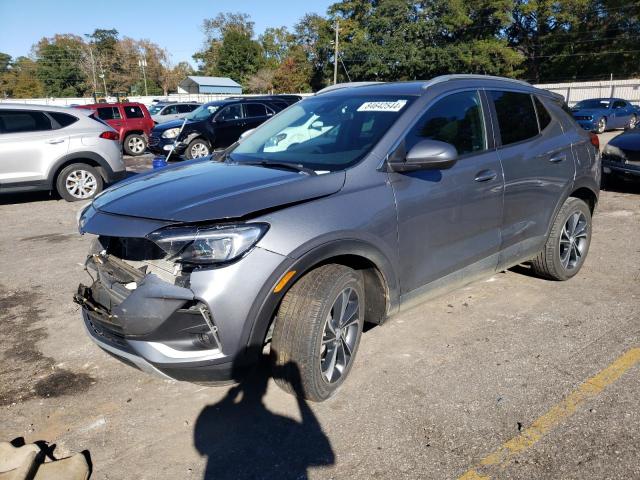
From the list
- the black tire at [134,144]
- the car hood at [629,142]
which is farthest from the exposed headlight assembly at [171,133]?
the car hood at [629,142]

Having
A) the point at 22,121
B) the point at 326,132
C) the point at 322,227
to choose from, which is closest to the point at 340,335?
the point at 322,227

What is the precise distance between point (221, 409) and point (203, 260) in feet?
3.32

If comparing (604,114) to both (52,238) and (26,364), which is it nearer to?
(52,238)

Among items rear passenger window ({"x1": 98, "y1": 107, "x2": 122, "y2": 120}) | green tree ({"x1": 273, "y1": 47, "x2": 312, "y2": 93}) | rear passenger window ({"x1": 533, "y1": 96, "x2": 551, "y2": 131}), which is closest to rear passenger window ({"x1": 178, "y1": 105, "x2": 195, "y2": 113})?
rear passenger window ({"x1": 98, "y1": 107, "x2": 122, "y2": 120})

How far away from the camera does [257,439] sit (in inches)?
106

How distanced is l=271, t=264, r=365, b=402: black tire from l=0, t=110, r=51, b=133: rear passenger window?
26.1ft

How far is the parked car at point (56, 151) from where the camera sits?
28.2 feet

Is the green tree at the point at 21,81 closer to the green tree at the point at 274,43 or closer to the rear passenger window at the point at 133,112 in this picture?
the green tree at the point at 274,43

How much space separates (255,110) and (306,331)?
13173mm

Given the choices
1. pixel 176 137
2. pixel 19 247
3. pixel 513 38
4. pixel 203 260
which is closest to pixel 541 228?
pixel 203 260

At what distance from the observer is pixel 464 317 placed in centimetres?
416

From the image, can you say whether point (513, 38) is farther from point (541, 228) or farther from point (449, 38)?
point (541, 228)

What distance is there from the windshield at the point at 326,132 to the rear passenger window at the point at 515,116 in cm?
94

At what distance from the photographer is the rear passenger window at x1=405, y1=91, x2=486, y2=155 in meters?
3.40
